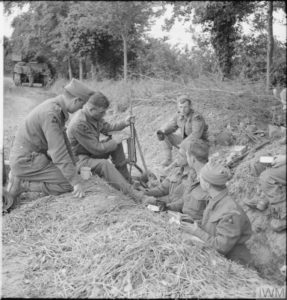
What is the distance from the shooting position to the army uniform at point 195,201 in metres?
4.65

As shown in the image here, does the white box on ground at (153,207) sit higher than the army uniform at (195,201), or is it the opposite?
the army uniform at (195,201)

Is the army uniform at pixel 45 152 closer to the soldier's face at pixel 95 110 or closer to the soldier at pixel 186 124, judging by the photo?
the soldier's face at pixel 95 110

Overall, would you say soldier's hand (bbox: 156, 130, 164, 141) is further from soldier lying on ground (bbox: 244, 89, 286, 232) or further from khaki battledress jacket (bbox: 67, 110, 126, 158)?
soldier lying on ground (bbox: 244, 89, 286, 232)

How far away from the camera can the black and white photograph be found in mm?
3486

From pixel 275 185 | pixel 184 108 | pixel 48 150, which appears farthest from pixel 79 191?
pixel 275 185

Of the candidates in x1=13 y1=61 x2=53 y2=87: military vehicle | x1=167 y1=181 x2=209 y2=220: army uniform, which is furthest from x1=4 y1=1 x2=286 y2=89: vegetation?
x1=167 y1=181 x2=209 y2=220: army uniform

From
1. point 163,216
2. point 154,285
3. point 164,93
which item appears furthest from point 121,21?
point 164,93

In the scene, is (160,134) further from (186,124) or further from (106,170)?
(106,170)

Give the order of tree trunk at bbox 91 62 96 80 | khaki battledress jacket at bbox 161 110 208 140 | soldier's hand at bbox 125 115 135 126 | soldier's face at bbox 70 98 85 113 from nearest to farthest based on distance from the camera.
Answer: soldier's face at bbox 70 98 85 113 → tree trunk at bbox 91 62 96 80 → soldier's hand at bbox 125 115 135 126 → khaki battledress jacket at bbox 161 110 208 140

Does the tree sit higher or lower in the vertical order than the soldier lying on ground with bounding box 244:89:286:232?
higher

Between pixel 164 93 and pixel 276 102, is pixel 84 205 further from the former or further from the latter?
pixel 164 93

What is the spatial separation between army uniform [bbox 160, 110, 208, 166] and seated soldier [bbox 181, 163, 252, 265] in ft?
7.37

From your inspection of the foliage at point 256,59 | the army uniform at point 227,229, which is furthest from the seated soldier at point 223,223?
the foliage at point 256,59

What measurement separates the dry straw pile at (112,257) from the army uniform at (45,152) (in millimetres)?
494
